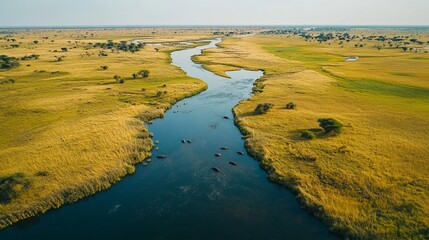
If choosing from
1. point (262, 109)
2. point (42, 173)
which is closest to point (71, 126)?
point (42, 173)

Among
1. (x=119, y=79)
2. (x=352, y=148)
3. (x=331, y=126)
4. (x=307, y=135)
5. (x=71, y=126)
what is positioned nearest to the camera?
(x=352, y=148)

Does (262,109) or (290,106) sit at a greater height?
(262,109)

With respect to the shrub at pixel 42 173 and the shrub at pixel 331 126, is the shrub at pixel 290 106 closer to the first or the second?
the shrub at pixel 331 126

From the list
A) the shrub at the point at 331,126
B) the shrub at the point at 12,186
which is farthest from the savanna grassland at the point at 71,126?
the shrub at the point at 331,126

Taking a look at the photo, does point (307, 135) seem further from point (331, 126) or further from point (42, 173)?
point (42, 173)

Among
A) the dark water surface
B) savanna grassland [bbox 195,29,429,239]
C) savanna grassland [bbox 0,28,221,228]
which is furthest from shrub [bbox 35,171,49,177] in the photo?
savanna grassland [bbox 195,29,429,239]

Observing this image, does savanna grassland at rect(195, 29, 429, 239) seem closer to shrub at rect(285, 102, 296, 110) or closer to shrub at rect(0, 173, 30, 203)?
shrub at rect(285, 102, 296, 110)
